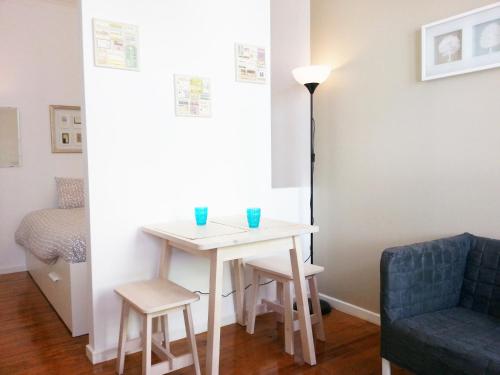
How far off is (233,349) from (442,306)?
115 cm

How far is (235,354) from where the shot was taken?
2.30 metres

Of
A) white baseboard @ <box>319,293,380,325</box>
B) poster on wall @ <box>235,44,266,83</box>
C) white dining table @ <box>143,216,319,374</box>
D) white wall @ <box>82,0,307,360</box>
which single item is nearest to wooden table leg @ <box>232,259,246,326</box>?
white wall @ <box>82,0,307,360</box>

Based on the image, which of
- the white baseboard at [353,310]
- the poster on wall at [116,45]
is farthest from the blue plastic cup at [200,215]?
the white baseboard at [353,310]

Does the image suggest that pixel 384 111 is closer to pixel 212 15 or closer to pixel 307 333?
pixel 212 15

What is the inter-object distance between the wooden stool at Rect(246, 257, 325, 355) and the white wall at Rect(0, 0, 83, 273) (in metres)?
2.81

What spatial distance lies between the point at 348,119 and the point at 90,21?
1.69 metres

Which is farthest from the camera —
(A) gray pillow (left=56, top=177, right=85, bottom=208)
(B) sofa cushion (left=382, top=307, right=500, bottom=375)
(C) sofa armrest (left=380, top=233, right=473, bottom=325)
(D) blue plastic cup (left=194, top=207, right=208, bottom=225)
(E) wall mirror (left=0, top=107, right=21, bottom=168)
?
(A) gray pillow (left=56, top=177, right=85, bottom=208)

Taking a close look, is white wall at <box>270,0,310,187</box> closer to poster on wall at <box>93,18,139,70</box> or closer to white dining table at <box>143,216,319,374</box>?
white dining table at <box>143,216,319,374</box>

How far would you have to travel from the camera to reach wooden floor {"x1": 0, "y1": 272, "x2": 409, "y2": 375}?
2.13 metres

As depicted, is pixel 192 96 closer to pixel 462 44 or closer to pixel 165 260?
pixel 165 260

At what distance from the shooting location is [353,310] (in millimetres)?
2816

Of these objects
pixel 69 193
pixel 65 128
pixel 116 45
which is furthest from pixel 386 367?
pixel 65 128

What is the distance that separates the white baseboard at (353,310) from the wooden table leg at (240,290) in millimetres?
694

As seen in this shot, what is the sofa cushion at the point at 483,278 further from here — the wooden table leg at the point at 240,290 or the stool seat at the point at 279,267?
the wooden table leg at the point at 240,290
